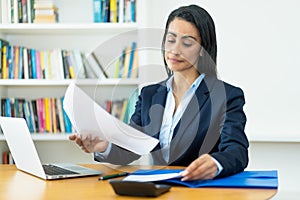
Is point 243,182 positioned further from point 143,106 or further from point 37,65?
point 37,65

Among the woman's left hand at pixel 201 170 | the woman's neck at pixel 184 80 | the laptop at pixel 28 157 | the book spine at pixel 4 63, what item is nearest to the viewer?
the woman's left hand at pixel 201 170

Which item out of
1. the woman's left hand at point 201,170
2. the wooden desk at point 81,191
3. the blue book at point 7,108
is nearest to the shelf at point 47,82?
the blue book at point 7,108

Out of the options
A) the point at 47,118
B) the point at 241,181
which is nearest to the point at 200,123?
the point at 241,181

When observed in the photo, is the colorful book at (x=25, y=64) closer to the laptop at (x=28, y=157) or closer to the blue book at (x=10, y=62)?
the blue book at (x=10, y=62)

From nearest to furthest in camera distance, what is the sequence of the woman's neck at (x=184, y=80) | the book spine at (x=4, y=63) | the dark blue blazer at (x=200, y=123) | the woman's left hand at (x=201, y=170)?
1. the woman's left hand at (x=201, y=170)
2. the dark blue blazer at (x=200, y=123)
3. the woman's neck at (x=184, y=80)
4. the book spine at (x=4, y=63)

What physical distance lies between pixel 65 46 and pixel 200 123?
5.42 feet

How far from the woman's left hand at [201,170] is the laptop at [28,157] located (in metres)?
0.34

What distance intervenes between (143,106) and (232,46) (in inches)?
49.4

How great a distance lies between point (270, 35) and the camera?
3.08 m

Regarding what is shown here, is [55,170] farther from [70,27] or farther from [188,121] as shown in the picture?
[70,27]

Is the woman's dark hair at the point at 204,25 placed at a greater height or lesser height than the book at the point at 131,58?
greater

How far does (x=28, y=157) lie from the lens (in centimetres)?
162

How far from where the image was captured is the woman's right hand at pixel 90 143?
1646 millimetres

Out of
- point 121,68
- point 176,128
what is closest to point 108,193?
point 176,128
